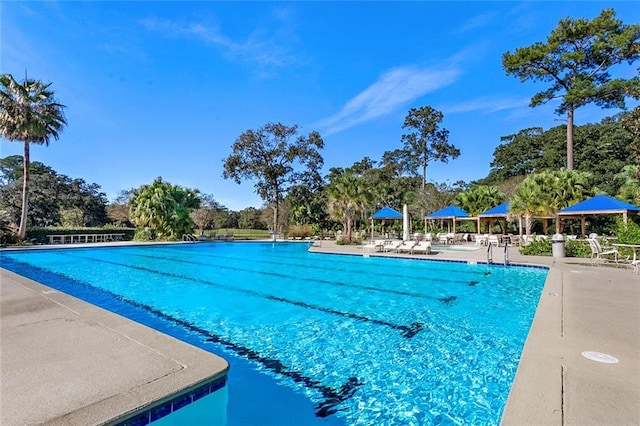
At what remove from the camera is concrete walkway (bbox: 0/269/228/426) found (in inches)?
85.9

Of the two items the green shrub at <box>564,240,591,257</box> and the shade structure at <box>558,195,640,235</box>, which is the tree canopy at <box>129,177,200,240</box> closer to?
the green shrub at <box>564,240,591,257</box>

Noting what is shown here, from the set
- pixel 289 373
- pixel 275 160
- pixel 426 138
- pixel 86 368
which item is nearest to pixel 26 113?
pixel 275 160

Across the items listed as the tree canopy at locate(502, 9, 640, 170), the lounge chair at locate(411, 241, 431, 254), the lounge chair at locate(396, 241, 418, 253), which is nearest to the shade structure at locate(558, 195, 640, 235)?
the lounge chair at locate(411, 241, 431, 254)

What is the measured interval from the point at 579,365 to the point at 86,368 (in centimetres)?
439

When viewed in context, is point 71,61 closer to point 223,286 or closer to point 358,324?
point 223,286

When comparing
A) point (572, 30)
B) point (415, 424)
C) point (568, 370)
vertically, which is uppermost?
point (572, 30)

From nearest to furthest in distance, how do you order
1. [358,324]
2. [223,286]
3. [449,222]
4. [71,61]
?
[358,324]
[223,286]
[71,61]
[449,222]

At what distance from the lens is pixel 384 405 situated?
3201mm

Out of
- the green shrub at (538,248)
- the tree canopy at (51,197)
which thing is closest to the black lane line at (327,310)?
the green shrub at (538,248)

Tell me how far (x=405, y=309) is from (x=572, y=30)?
81.4ft

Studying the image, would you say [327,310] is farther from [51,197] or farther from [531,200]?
[51,197]

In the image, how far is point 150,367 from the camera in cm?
282

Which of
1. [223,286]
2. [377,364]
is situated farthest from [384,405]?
[223,286]

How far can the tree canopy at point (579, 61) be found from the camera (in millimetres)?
20625
